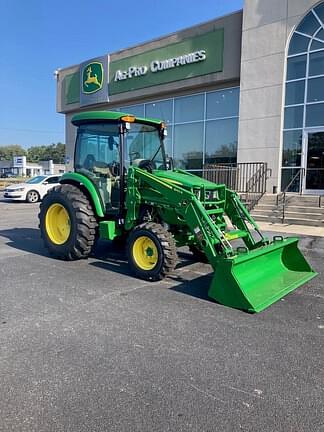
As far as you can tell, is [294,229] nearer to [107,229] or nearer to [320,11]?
[107,229]

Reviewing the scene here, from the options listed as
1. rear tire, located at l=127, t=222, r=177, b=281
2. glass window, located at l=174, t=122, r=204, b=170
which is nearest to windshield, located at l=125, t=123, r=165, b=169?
rear tire, located at l=127, t=222, r=177, b=281

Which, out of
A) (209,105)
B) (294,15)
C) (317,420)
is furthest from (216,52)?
(317,420)

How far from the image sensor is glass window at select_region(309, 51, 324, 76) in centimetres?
1395

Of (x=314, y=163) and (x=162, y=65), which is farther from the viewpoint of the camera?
(x=162, y=65)

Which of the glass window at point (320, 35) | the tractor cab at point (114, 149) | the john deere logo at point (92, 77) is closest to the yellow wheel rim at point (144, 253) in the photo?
the tractor cab at point (114, 149)

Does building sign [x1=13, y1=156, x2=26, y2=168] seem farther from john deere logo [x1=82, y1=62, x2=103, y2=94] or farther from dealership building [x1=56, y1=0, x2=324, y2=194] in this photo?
dealership building [x1=56, y1=0, x2=324, y2=194]

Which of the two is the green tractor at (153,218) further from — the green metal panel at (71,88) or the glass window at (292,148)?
the green metal panel at (71,88)

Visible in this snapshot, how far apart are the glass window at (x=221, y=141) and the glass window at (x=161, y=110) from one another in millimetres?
2720

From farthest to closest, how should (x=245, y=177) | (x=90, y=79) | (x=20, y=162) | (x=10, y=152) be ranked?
1. (x=10, y=152)
2. (x=20, y=162)
3. (x=90, y=79)
4. (x=245, y=177)

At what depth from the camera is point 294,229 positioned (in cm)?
1097

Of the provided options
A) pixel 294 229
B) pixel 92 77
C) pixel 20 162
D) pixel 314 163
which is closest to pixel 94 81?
pixel 92 77

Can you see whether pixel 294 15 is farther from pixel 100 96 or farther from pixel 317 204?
pixel 100 96

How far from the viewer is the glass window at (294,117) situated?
1453 cm

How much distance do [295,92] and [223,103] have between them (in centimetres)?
371
